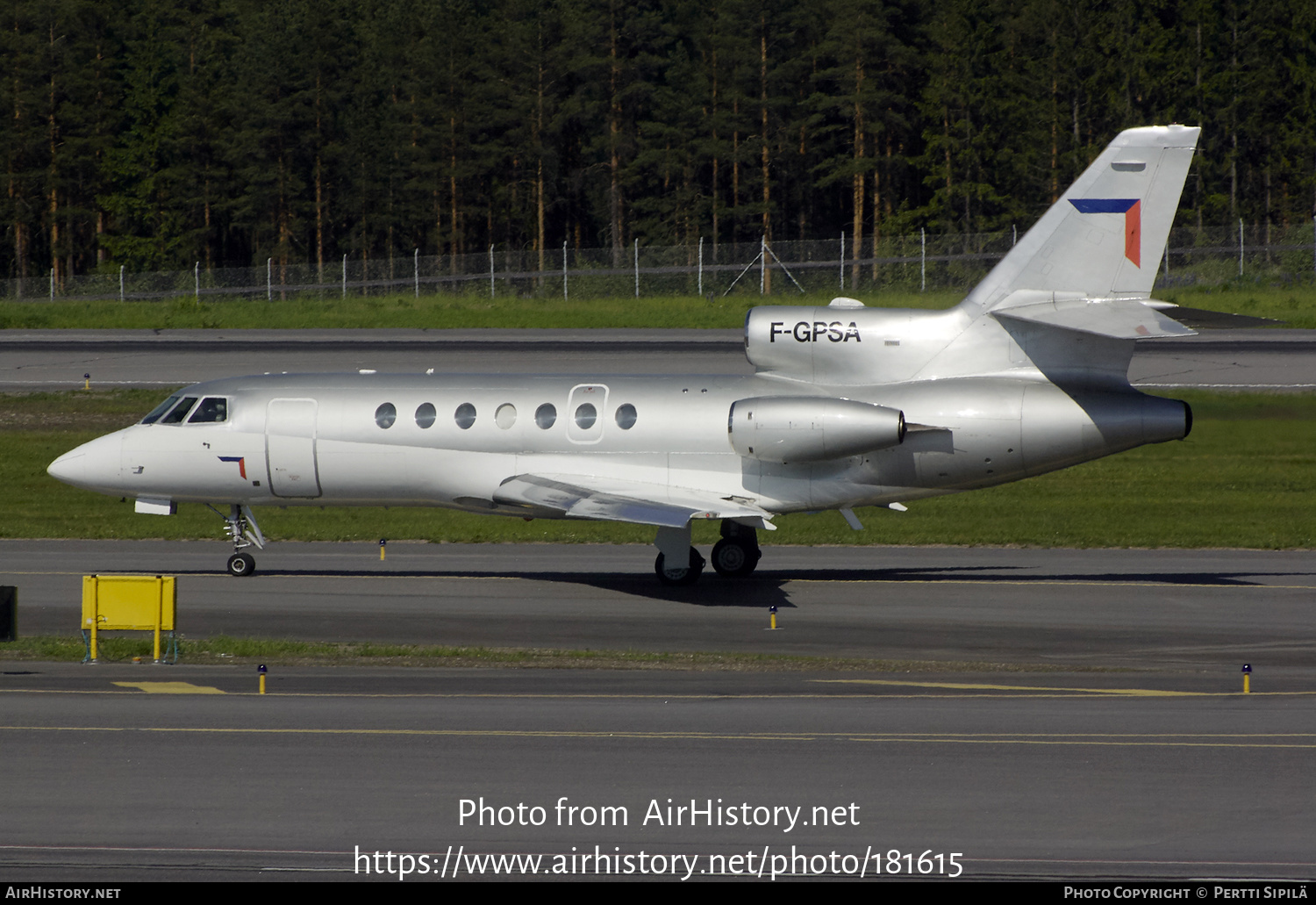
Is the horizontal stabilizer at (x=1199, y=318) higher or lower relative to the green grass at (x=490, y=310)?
lower

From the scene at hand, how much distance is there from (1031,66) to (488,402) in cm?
6725

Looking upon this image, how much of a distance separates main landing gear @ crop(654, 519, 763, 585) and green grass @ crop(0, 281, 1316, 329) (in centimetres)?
3442

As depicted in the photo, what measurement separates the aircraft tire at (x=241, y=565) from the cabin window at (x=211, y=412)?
2372mm

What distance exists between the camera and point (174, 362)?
2005 inches

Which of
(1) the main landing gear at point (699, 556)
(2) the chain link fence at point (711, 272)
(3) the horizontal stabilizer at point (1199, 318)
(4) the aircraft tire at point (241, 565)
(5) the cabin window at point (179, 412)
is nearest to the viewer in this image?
(3) the horizontal stabilizer at point (1199, 318)

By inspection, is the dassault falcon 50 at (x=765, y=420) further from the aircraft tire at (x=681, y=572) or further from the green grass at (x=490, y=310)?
the green grass at (x=490, y=310)

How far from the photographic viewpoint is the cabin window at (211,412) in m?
25.5

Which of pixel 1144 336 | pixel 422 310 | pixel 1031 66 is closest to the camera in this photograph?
pixel 1144 336

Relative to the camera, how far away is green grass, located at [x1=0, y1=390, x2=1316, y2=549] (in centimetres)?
2912

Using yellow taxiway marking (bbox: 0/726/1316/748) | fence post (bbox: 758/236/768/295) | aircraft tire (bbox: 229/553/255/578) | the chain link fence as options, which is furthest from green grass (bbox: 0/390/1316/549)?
fence post (bbox: 758/236/768/295)

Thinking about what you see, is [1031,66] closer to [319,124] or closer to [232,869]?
[319,124]

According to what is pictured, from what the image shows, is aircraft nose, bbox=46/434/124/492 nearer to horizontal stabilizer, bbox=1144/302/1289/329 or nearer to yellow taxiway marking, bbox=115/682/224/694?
yellow taxiway marking, bbox=115/682/224/694

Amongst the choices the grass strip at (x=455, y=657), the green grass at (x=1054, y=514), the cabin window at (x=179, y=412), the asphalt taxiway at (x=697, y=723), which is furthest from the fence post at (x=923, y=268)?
the grass strip at (x=455, y=657)

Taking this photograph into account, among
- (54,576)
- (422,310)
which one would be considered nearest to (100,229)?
(422,310)
